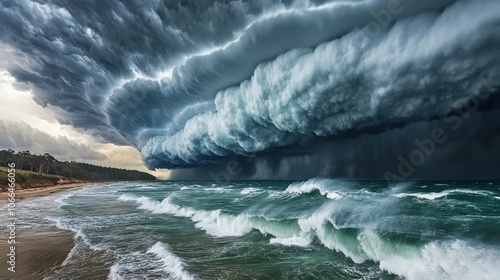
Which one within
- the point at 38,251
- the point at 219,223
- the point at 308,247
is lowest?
the point at 38,251

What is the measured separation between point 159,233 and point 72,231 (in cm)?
660

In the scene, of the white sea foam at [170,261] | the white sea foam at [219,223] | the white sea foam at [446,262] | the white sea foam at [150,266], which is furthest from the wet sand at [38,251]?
the white sea foam at [446,262]

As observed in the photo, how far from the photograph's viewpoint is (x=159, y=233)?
1852cm

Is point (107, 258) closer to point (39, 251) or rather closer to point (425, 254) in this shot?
point (39, 251)

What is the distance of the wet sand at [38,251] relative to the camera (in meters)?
11.6

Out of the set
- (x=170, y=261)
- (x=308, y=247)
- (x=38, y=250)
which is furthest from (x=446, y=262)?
(x=38, y=250)

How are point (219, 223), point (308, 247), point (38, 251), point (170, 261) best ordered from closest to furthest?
point (170, 261), point (308, 247), point (38, 251), point (219, 223)

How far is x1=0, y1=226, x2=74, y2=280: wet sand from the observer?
11.6 meters

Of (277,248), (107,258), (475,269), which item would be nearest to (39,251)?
(107,258)

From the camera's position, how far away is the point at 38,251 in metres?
14.7

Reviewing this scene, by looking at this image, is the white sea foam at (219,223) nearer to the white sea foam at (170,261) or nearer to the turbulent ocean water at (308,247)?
the turbulent ocean water at (308,247)

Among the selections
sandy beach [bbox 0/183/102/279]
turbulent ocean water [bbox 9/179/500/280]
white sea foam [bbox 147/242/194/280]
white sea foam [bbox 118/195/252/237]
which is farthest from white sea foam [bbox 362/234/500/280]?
sandy beach [bbox 0/183/102/279]

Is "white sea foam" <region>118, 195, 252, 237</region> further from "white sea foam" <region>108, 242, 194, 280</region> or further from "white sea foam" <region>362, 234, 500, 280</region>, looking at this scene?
"white sea foam" <region>362, 234, 500, 280</region>

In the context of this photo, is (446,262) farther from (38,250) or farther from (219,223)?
(38,250)
